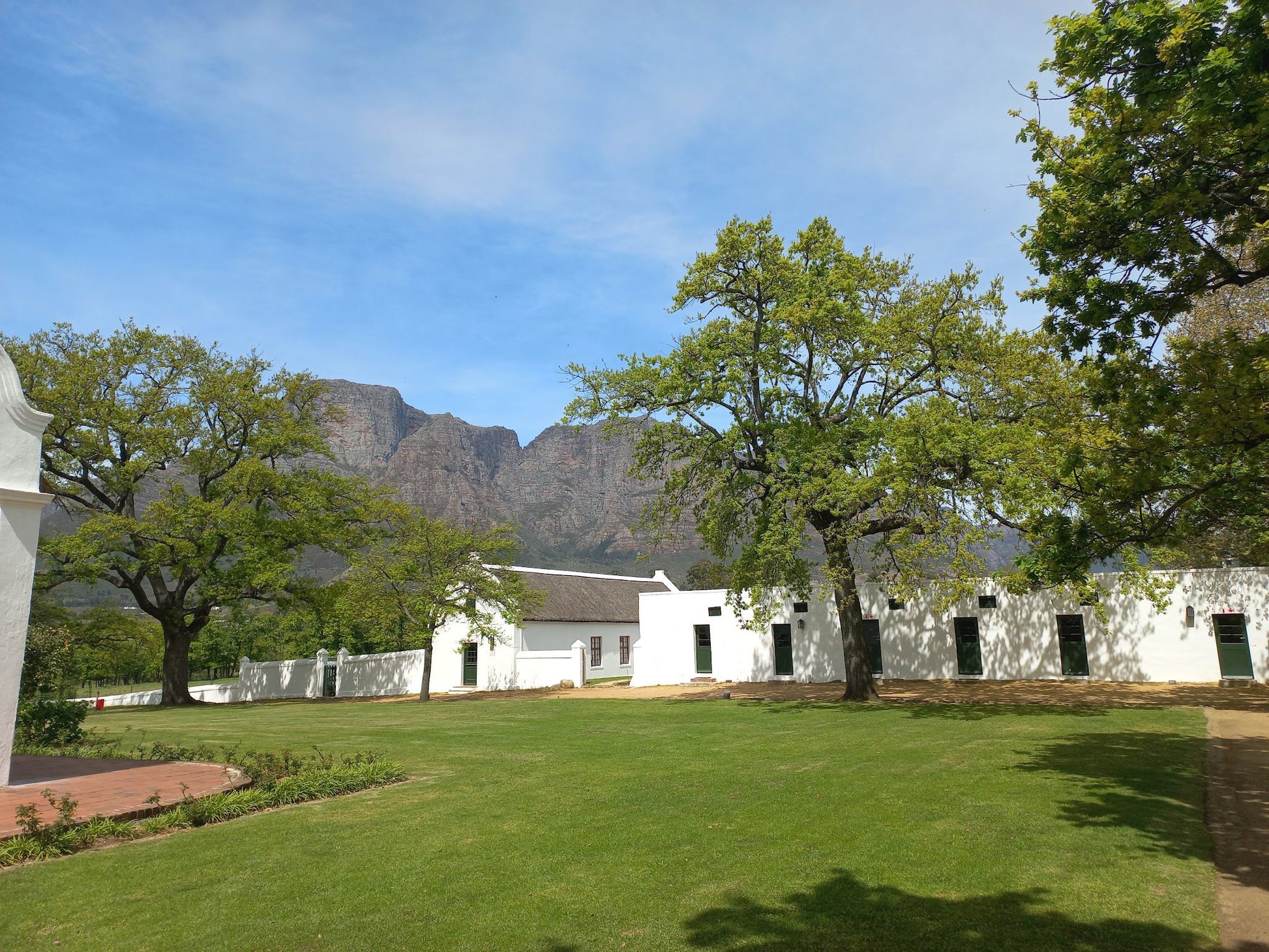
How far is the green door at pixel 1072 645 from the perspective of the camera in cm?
2639

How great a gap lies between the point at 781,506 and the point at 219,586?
2581cm

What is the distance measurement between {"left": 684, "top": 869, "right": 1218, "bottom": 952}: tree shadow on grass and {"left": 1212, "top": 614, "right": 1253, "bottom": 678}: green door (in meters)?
24.0

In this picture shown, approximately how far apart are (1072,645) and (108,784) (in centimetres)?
2721

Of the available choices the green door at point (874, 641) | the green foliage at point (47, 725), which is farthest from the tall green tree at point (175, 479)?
the green door at point (874, 641)

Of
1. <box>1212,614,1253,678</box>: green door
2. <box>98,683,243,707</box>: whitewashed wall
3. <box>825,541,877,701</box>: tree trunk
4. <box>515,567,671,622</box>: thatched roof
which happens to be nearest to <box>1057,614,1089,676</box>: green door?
<box>1212,614,1253,678</box>: green door

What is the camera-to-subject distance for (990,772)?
10.5m

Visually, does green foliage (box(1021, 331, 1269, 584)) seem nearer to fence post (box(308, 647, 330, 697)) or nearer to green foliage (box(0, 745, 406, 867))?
green foliage (box(0, 745, 406, 867))

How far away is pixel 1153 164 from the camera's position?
891 centimetres

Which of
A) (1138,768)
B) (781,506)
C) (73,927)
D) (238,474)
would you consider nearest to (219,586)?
(238,474)

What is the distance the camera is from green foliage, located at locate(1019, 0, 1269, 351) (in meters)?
7.78

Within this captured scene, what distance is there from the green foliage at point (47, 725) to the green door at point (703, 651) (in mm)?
22989

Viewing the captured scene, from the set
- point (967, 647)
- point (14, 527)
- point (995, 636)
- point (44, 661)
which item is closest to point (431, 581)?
point (44, 661)

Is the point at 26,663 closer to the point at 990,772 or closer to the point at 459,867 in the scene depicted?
the point at 459,867

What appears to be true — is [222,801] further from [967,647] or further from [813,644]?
[967,647]
